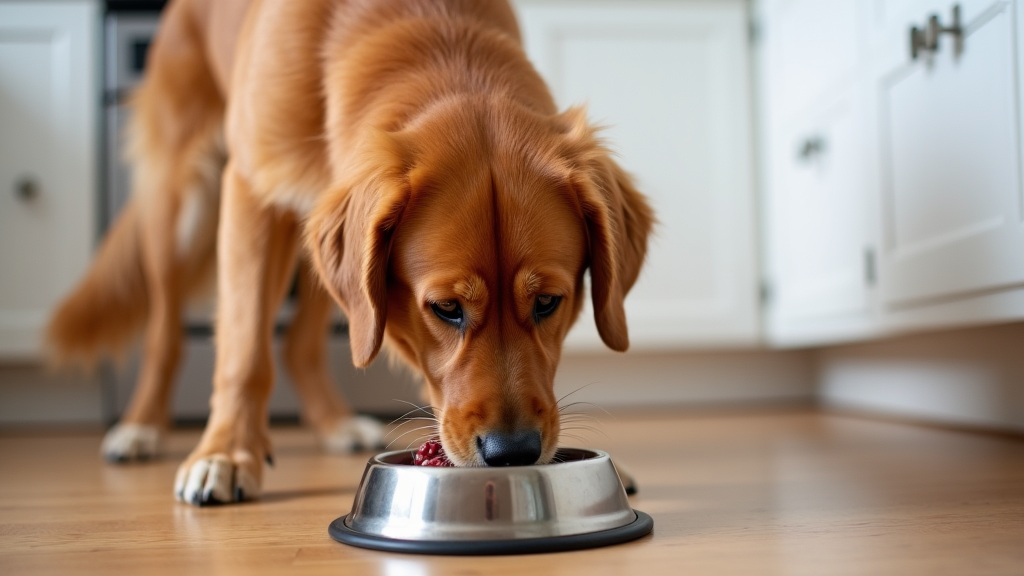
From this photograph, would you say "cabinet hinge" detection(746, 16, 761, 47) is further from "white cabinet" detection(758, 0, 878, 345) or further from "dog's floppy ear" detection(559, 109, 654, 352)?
"dog's floppy ear" detection(559, 109, 654, 352)

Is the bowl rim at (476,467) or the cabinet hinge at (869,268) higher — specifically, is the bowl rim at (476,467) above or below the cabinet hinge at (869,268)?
below

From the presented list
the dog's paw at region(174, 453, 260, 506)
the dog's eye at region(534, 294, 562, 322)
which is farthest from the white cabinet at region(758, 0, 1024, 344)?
the dog's paw at region(174, 453, 260, 506)

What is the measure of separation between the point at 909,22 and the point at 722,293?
1.38m

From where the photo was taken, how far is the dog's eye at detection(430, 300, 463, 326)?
1.47 metres

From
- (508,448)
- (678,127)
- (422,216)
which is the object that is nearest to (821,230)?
(678,127)

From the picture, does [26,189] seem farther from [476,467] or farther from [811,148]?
[476,467]

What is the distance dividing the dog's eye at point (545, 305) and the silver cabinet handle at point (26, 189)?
2568mm

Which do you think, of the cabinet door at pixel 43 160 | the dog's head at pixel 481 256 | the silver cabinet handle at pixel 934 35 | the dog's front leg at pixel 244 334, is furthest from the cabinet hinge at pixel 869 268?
the cabinet door at pixel 43 160

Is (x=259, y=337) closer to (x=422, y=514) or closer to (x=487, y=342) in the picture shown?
(x=487, y=342)

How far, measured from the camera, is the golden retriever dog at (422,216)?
1.44 m

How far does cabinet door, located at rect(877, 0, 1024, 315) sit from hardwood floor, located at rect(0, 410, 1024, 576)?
407 millimetres

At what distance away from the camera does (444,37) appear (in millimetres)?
1793

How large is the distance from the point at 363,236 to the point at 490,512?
0.51 metres

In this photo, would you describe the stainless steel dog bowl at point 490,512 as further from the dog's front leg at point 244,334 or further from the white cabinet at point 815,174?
the white cabinet at point 815,174
